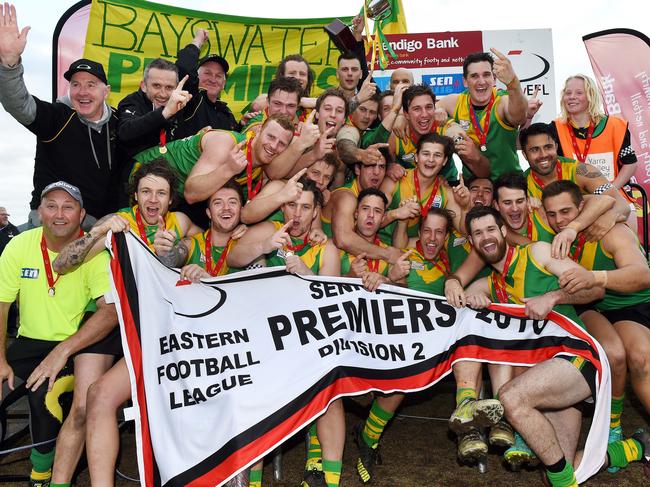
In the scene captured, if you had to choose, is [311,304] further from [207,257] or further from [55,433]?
[55,433]

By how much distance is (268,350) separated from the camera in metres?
3.97

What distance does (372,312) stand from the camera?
4.27 m

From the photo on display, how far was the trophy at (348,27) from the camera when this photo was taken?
638cm

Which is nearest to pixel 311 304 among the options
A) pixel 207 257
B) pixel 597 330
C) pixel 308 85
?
pixel 207 257

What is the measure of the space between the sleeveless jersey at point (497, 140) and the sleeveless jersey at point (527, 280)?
1491mm


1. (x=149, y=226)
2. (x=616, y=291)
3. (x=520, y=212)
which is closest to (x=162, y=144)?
(x=149, y=226)

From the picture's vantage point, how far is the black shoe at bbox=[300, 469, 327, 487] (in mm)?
4164

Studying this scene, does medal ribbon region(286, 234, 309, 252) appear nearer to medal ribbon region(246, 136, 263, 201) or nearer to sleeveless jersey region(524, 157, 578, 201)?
medal ribbon region(246, 136, 263, 201)

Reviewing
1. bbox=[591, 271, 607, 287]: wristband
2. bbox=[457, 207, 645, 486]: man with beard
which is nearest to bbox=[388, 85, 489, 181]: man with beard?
bbox=[457, 207, 645, 486]: man with beard

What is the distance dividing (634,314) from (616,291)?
33 cm

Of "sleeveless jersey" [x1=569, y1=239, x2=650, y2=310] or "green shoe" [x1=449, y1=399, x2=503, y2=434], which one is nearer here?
"green shoe" [x1=449, y1=399, x2=503, y2=434]

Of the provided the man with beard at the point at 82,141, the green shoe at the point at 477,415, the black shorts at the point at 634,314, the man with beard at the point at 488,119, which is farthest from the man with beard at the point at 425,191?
the man with beard at the point at 82,141

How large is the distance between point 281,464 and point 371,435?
0.74 m

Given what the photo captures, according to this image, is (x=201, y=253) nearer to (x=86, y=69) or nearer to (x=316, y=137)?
(x=316, y=137)
